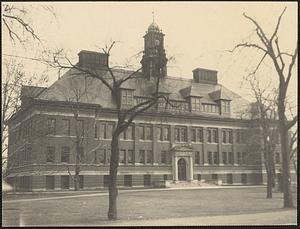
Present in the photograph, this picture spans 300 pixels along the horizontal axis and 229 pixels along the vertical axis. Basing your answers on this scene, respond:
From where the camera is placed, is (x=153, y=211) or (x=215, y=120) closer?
(x=153, y=211)

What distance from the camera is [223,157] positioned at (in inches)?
2076

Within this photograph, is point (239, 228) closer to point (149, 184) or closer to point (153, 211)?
point (153, 211)

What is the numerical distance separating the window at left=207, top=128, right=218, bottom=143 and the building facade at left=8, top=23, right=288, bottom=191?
123mm

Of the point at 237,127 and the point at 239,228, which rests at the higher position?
the point at 237,127

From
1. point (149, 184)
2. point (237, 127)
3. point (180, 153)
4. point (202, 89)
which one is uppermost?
point (202, 89)

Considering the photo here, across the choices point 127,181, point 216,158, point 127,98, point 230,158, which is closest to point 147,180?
point 127,181

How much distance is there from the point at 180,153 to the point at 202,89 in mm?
9351

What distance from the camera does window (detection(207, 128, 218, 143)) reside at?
5225 cm

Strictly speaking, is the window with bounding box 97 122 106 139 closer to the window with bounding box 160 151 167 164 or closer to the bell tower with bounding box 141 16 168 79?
the window with bounding box 160 151 167 164

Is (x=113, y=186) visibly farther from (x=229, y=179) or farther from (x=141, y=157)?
(x=229, y=179)

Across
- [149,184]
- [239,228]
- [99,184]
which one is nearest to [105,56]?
[239,228]

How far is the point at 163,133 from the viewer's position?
158 feet

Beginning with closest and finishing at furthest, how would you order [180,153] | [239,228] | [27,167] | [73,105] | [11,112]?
[239,228], [11,112], [27,167], [73,105], [180,153]

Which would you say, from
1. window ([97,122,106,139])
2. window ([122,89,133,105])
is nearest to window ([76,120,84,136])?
window ([97,122,106,139])
